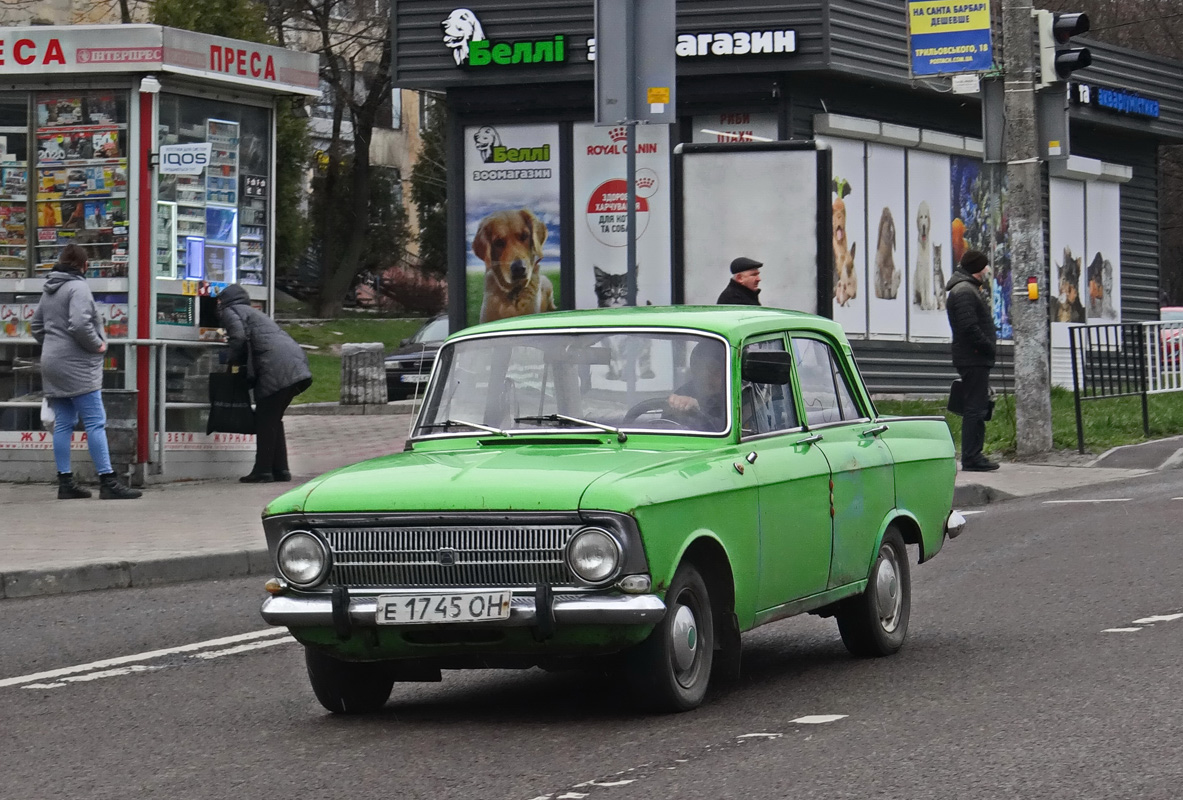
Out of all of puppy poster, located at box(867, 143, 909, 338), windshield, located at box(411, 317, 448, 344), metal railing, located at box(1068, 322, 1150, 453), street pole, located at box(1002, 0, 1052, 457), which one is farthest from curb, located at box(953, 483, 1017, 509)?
windshield, located at box(411, 317, 448, 344)

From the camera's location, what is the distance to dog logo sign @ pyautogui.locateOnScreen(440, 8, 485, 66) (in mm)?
24922

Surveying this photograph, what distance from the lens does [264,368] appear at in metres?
16.8

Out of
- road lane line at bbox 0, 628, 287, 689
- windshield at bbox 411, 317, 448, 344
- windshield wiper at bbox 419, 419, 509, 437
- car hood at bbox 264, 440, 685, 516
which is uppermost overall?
windshield at bbox 411, 317, 448, 344

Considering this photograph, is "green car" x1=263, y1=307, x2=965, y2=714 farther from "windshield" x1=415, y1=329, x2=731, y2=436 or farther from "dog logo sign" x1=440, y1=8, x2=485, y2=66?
"dog logo sign" x1=440, y1=8, x2=485, y2=66

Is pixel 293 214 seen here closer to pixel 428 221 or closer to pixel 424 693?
pixel 428 221

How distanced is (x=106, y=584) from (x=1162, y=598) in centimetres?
587

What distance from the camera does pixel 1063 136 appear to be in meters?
18.8

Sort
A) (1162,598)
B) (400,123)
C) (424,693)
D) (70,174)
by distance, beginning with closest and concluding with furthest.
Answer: (424,693)
(1162,598)
(70,174)
(400,123)

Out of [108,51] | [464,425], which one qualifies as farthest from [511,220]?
[464,425]

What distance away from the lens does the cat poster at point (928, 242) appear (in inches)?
1081

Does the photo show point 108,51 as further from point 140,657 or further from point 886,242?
point 886,242

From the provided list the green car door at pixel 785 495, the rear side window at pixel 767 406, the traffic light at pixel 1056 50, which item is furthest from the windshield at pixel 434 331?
the green car door at pixel 785 495

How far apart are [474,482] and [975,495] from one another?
33.5 ft

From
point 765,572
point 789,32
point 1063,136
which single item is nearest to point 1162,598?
point 765,572
